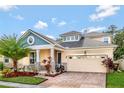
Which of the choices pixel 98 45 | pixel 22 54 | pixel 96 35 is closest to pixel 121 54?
pixel 96 35

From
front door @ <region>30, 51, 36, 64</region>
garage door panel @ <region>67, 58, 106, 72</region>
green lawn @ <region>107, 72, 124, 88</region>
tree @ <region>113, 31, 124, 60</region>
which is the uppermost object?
tree @ <region>113, 31, 124, 60</region>

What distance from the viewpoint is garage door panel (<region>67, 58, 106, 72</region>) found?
Answer: 69.9ft

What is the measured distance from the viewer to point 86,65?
21781 millimetres

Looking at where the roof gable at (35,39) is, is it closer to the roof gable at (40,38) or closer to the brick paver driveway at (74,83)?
the roof gable at (40,38)

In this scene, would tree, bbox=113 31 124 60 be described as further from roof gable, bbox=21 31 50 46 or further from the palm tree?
the palm tree

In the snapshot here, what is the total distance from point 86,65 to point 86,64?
0.11 metres

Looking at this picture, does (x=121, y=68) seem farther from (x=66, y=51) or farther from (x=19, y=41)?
(x=19, y=41)

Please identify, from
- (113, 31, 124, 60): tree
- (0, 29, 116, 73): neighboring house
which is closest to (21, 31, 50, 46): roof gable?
(0, 29, 116, 73): neighboring house

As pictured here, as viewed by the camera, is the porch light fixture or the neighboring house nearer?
the neighboring house

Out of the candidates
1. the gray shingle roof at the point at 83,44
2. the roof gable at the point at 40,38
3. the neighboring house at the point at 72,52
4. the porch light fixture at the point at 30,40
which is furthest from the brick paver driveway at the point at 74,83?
the gray shingle roof at the point at 83,44

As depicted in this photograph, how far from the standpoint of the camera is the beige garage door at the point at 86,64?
21.3 metres

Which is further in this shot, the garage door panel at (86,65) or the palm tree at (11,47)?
the garage door panel at (86,65)
